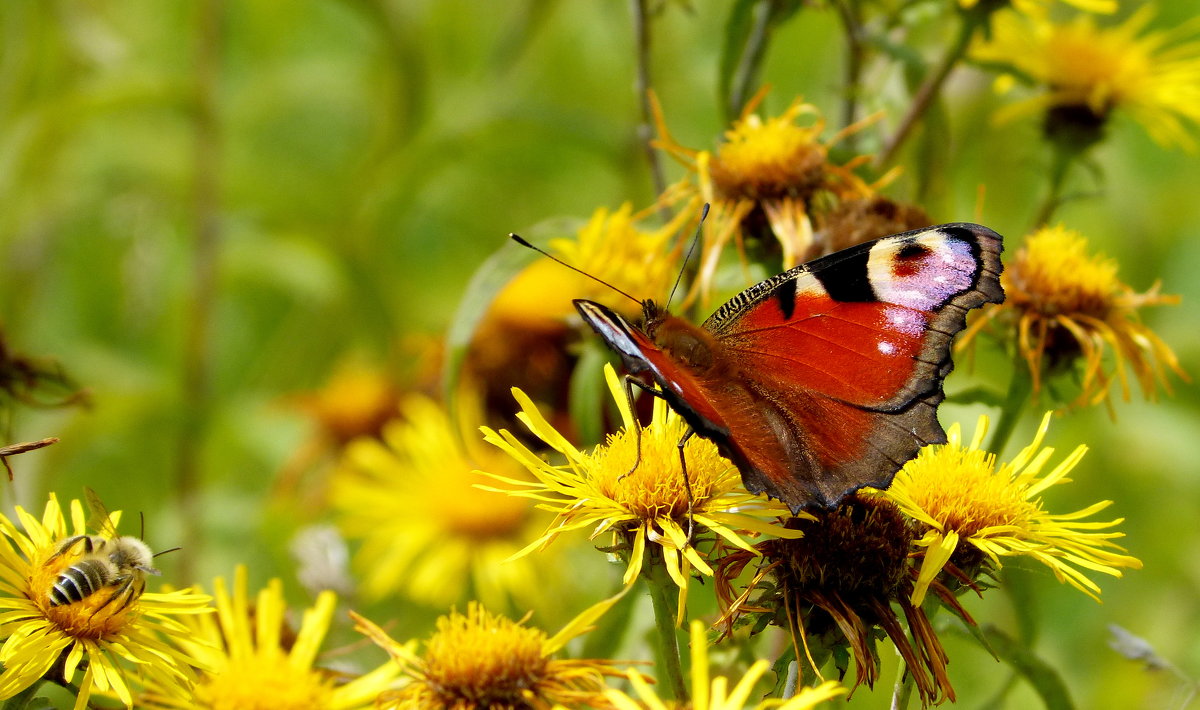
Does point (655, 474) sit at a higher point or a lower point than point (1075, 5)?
lower

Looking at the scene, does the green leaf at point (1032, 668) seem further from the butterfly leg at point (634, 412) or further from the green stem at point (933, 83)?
the green stem at point (933, 83)

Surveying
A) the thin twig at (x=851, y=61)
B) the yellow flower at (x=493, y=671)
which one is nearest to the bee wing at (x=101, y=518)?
the yellow flower at (x=493, y=671)

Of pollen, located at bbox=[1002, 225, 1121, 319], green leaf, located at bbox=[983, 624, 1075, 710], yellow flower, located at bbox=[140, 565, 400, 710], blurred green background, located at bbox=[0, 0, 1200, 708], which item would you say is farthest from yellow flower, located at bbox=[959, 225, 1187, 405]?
yellow flower, located at bbox=[140, 565, 400, 710]

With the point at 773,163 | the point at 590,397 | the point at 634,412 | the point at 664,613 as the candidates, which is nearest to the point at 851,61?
the point at 773,163

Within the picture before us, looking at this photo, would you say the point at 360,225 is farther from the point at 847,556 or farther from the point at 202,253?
the point at 847,556

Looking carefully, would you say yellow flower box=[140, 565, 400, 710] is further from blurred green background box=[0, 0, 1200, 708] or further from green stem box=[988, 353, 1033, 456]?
blurred green background box=[0, 0, 1200, 708]
